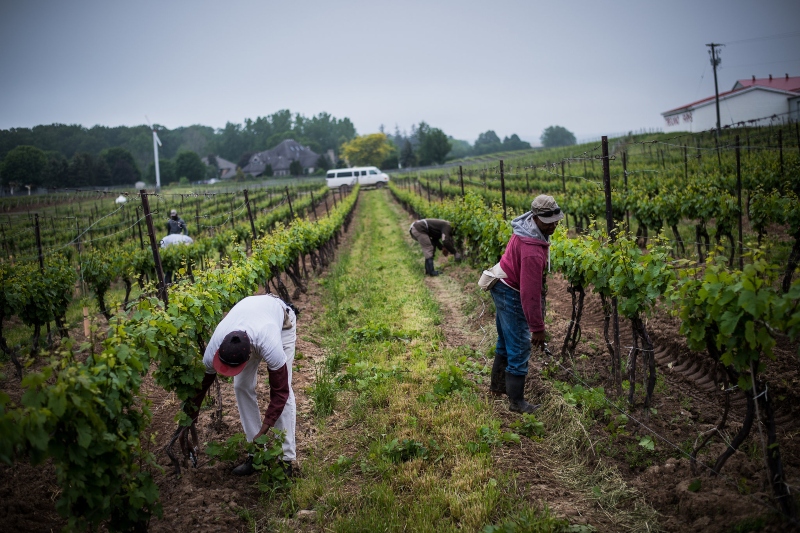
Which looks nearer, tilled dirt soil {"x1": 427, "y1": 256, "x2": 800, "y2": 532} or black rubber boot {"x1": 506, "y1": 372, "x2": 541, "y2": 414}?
tilled dirt soil {"x1": 427, "y1": 256, "x2": 800, "y2": 532}

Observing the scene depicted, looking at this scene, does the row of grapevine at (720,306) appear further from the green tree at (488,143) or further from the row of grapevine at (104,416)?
the green tree at (488,143)

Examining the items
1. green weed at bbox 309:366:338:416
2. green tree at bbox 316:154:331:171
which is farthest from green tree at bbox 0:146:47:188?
green tree at bbox 316:154:331:171

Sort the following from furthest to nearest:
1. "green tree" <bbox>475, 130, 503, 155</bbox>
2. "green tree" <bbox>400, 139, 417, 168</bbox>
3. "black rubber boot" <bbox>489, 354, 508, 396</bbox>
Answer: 1. "green tree" <bbox>475, 130, 503, 155</bbox>
2. "green tree" <bbox>400, 139, 417, 168</bbox>
3. "black rubber boot" <bbox>489, 354, 508, 396</bbox>

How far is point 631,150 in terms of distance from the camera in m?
44.6

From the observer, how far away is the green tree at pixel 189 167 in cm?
7319

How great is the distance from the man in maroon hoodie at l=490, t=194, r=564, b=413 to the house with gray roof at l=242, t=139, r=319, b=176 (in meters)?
82.7

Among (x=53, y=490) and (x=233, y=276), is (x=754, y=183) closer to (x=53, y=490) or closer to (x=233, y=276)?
(x=233, y=276)

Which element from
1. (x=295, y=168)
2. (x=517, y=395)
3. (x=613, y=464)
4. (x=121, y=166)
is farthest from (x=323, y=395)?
(x=295, y=168)

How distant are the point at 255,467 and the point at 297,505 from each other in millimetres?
429

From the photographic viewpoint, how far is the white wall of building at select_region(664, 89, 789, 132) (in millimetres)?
43000

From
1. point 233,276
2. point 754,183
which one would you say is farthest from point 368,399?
point 754,183

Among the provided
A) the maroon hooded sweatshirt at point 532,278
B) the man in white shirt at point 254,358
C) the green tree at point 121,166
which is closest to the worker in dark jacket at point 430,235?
the maroon hooded sweatshirt at point 532,278

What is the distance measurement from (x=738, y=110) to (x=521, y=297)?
5240 cm

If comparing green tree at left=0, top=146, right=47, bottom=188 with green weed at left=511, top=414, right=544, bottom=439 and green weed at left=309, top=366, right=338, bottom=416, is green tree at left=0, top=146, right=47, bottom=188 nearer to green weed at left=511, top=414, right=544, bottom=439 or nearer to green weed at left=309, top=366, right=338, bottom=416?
green weed at left=309, top=366, right=338, bottom=416
